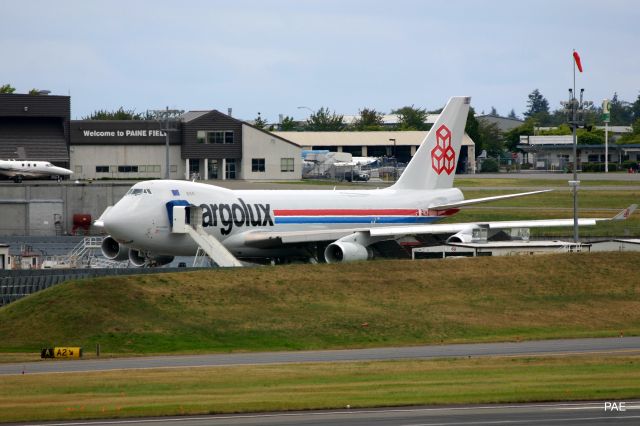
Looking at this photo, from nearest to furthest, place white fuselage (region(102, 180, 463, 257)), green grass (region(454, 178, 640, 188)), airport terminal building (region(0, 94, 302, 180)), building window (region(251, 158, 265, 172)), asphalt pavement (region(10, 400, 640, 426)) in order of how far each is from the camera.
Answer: asphalt pavement (region(10, 400, 640, 426))
white fuselage (region(102, 180, 463, 257))
airport terminal building (region(0, 94, 302, 180))
building window (region(251, 158, 265, 172))
green grass (region(454, 178, 640, 188))

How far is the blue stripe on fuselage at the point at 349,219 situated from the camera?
6275cm

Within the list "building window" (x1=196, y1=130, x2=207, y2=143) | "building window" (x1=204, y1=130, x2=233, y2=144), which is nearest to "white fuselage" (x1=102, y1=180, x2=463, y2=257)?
"building window" (x1=196, y1=130, x2=207, y2=143)

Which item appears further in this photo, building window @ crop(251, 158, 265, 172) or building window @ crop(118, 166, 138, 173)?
building window @ crop(251, 158, 265, 172)

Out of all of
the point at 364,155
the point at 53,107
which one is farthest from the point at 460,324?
the point at 364,155

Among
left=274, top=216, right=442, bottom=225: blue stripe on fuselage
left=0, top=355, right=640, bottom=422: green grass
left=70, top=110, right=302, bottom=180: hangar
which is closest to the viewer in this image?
left=0, top=355, right=640, bottom=422: green grass

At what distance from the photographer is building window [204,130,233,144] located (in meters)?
115

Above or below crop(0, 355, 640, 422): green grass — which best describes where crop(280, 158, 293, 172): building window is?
above

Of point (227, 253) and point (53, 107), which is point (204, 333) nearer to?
point (227, 253)

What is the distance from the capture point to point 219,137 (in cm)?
11575

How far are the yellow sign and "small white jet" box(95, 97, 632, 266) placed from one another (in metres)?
17.0

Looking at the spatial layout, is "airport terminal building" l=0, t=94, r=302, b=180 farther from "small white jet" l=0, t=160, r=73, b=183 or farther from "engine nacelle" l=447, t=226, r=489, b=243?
"engine nacelle" l=447, t=226, r=489, b=243

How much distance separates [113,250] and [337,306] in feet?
58.8

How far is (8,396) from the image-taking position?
3038cm

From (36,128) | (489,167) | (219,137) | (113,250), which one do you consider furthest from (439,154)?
(489,167)
